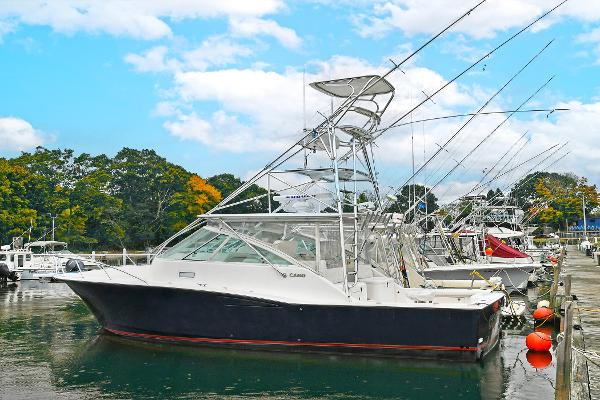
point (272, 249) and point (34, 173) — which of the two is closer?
point (272, 249)

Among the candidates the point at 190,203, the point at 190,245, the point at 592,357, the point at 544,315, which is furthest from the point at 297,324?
the point at 190,203

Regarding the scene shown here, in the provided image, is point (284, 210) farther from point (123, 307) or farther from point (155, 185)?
point (155, 185)

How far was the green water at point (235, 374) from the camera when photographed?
35.0 ft

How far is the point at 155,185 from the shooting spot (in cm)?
6619

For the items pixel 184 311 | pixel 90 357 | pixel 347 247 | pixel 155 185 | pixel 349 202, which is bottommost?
pixel 90 357

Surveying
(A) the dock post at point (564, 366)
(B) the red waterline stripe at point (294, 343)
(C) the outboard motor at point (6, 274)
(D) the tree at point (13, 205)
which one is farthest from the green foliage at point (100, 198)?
(A) the dock post at point (564, 366)

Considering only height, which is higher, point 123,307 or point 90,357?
point 123,307

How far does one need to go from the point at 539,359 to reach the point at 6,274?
28215 mm

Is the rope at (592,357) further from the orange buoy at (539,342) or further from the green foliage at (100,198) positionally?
the green foliage at (100,198)

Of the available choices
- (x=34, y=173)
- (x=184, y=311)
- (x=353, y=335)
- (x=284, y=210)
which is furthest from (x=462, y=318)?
(x=34, y=173)

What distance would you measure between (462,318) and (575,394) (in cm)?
355

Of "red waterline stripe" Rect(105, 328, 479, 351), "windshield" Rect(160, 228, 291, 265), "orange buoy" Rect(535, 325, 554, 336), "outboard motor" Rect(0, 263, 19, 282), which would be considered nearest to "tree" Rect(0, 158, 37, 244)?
"outboard motor" Rect(0, 263, 19, 282)

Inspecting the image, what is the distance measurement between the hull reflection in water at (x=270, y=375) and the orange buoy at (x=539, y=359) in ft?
2.20

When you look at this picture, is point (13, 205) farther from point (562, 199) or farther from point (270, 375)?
point (562, 199)
